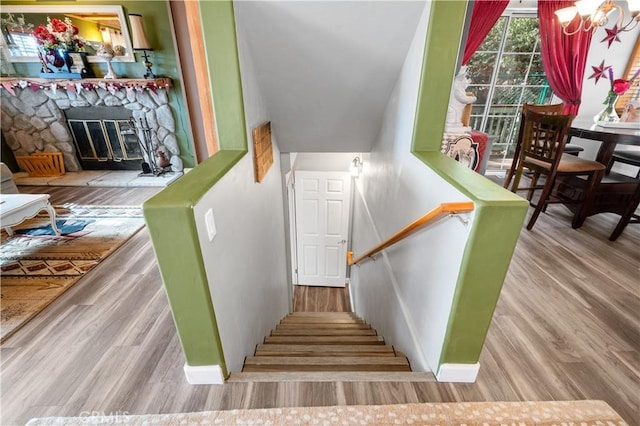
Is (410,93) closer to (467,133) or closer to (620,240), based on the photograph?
(467,133)

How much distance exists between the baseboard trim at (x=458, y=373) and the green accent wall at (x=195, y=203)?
105 centimetres

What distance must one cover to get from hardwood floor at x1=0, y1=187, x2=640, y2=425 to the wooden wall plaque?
47.6 inches

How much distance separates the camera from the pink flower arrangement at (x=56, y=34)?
4.16 m

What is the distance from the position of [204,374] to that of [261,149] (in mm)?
1433

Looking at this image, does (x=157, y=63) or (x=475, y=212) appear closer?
(x=475, y=212)

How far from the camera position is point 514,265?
2484 mm

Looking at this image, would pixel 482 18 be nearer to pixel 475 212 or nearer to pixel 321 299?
pixel 475 212

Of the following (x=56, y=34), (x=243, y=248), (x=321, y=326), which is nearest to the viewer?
(x=243, y=248)

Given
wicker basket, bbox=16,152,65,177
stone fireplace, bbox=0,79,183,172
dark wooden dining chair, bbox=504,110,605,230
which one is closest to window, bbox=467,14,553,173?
dark wooden dining chair, bbox=504,110,605,230

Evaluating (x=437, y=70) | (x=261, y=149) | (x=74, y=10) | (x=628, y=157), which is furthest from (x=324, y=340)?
(x=74, y=10)

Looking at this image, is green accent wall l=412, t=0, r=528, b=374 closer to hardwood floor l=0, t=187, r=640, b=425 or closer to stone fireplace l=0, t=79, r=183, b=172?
hardwood floor l=0, t=187, r=640, b=425

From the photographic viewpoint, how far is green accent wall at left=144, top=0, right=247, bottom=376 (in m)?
1.03

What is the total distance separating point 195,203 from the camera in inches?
40.6

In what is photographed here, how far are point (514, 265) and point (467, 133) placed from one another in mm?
1231
